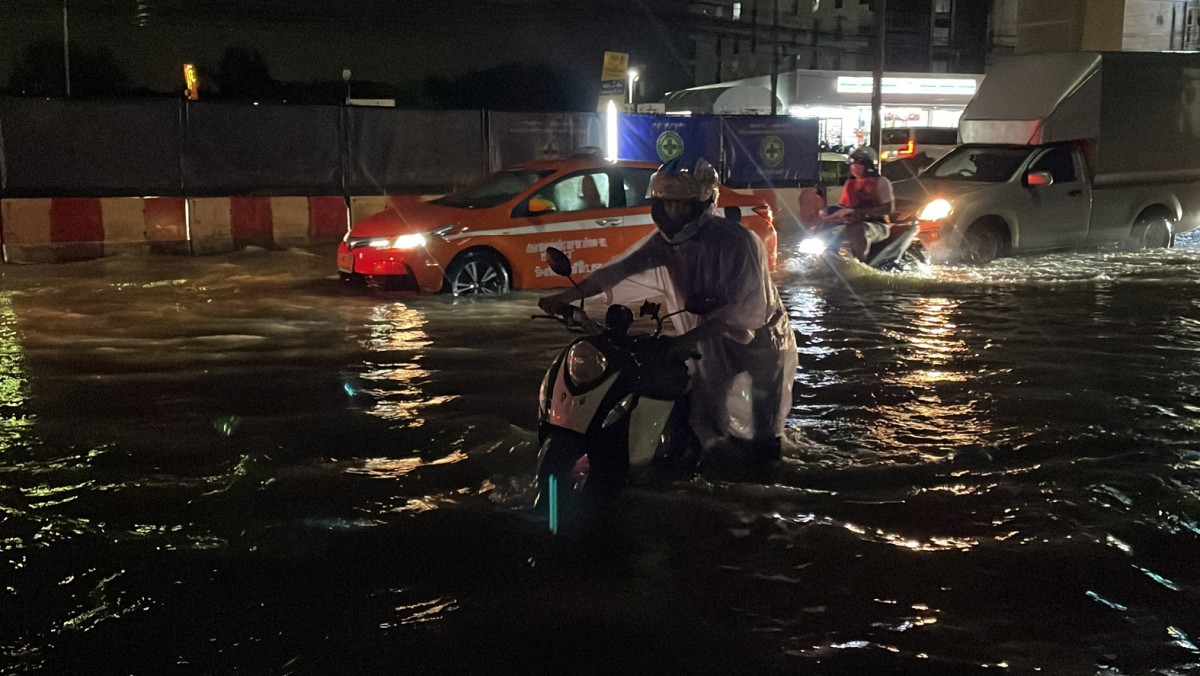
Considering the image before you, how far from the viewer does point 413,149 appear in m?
17.8

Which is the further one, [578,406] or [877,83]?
[877,83]

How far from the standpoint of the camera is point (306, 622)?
400cm

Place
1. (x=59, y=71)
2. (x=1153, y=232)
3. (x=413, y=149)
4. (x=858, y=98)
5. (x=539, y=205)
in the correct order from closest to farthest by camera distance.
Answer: (x=539, y=205)
(x=1153, y=232)
(x=413, y=149)
(x=59, y=71)
(x=858, y=98)

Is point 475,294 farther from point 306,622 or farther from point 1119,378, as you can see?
point 306,622

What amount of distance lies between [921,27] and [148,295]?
149 feet

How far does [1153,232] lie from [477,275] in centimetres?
1090

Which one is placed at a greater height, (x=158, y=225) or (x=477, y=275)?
(x=158, y=225)

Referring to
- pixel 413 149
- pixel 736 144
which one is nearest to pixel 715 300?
pixel 413 149

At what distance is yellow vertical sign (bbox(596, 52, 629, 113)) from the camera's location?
1922 cm

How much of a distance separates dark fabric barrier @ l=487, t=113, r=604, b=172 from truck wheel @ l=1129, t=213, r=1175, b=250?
8.10 metres

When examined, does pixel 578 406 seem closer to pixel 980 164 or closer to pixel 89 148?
pixel 980 164

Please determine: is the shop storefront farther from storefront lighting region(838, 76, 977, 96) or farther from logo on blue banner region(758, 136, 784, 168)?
logo on blue banner region(758, 136, 784, 168)

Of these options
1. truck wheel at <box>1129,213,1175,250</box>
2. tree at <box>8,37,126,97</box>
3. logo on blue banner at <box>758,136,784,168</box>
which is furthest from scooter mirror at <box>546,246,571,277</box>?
tree at <box>8,37,126,97</box>

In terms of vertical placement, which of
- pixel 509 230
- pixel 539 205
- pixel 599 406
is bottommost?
pixel 599 406
